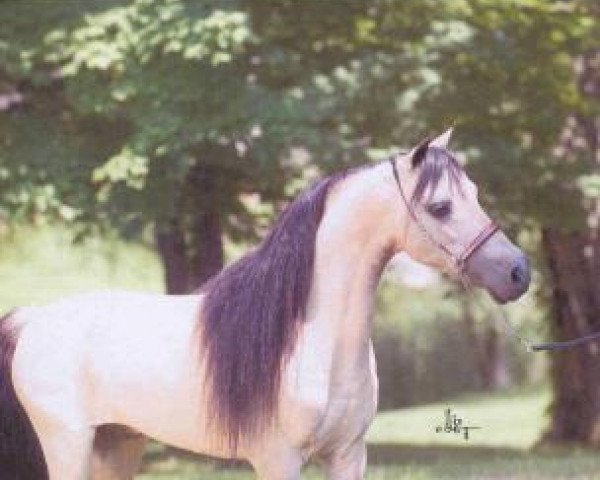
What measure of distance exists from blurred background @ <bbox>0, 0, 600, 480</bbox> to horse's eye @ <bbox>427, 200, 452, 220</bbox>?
5.49 m

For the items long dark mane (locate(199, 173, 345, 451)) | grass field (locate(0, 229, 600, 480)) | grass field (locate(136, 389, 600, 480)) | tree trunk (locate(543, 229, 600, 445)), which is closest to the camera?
long dark mane (locate(199, 173, 345, 451))

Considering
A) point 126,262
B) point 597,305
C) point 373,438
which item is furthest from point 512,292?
point 373,438

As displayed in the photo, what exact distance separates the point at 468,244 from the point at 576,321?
1290 centimetres

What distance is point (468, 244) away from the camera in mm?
5094

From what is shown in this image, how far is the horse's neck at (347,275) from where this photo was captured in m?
5.20

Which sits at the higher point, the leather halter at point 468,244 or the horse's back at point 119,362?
the leather halter at point 468,244

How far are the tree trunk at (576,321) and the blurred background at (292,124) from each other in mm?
22

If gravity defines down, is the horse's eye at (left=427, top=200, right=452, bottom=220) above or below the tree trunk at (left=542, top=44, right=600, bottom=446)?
above

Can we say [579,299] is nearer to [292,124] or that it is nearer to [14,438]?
[292,124]

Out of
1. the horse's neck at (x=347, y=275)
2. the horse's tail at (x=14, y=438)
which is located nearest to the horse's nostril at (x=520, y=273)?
Result: the horse's neck at (x=347, y=275)

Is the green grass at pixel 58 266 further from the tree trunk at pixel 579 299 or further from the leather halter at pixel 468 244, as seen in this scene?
the leather halter at pixel 468 244

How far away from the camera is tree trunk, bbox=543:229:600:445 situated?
17.5m

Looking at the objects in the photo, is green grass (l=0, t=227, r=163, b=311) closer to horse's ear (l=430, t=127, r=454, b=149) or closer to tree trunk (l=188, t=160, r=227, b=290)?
tree trunk (l=188, t=160, r=227, b=290)

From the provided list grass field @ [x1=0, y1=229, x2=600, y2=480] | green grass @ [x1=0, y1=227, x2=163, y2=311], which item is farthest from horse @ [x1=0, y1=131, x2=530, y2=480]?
green grass @ [x1=0, y1=227, x2=163, y2=311]
